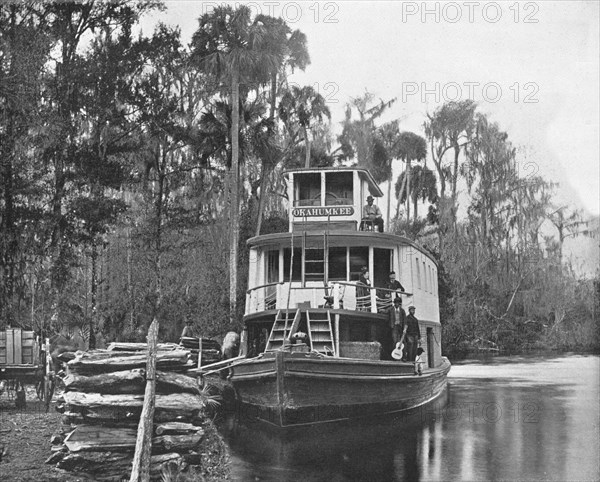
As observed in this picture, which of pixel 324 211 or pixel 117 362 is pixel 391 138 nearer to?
pixel 324 211

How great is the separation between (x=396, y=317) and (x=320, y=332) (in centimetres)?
144

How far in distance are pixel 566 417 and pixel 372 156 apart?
14.4 meters

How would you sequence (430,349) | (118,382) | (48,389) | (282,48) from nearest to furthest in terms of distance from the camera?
(118,382) < (48,389) < (430,349) < (282,48)

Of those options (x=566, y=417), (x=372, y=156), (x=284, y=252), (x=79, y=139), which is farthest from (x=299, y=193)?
(x=372, y=156)

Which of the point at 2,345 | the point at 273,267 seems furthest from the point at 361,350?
the point at 2,345

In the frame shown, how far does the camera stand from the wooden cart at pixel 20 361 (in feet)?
34.8

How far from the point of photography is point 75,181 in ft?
39.4

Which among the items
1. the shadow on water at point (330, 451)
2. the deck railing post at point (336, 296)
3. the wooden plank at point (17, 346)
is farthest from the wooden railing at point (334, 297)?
the wooden plank at point (17, 346)

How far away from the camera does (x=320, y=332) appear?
12.8 meters

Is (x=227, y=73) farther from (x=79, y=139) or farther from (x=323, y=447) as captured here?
(x=323, y=447)

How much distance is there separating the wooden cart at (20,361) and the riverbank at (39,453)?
0.87 meters

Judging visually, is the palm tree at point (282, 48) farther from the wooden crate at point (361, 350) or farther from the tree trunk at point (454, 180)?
the tree trunk at point (454, 180)

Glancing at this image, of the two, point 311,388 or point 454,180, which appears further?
point 454,180

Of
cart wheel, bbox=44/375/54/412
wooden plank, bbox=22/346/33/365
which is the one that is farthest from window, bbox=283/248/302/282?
wooden plank, bbox=22/346/33/365
